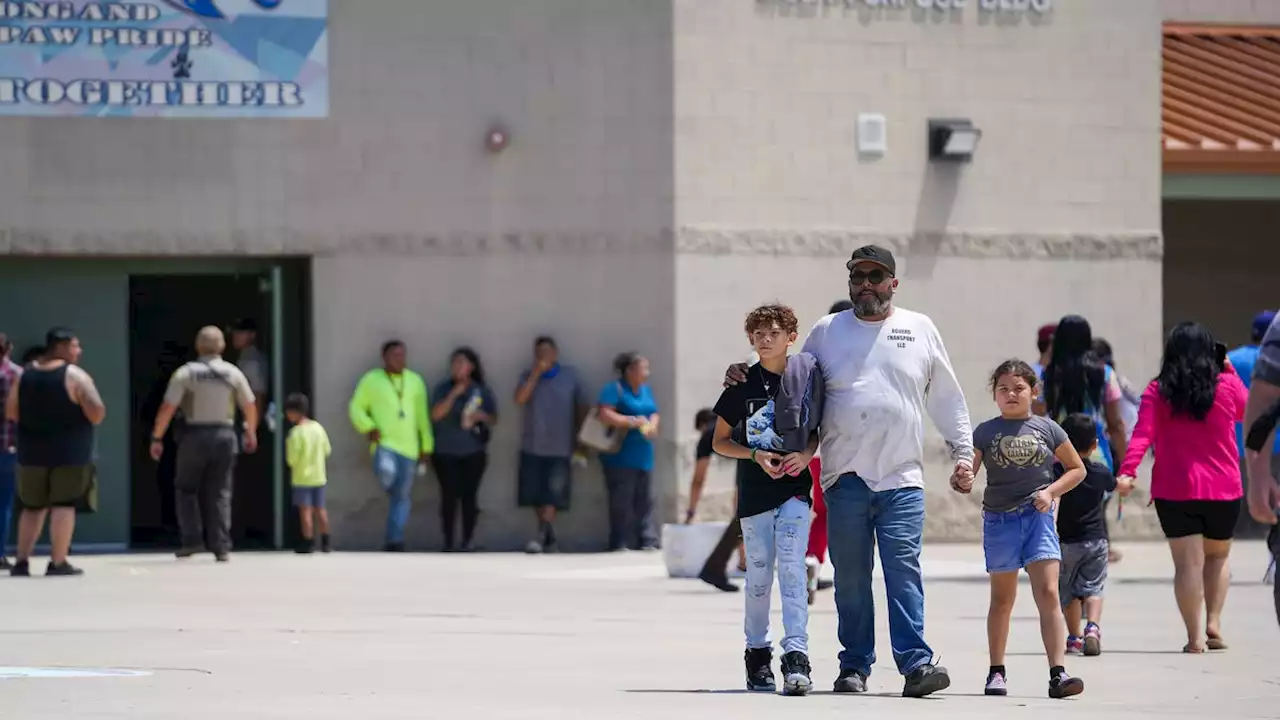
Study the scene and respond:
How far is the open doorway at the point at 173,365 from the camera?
21.7 meters

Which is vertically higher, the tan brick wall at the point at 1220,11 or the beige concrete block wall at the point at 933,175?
the tan brick wall at the point at 1220,11

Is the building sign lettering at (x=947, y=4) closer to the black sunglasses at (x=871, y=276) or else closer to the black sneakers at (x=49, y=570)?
the black sneakers at (x=49, y=570)

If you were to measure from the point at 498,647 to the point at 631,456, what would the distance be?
29.1ft

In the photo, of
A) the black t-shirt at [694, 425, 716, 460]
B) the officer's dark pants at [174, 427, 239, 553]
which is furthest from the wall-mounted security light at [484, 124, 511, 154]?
the officer's dark pants at [174, 427, 239, 553]

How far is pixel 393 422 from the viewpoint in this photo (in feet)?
68.4

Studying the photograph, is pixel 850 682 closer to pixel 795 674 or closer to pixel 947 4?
pixel 795 674

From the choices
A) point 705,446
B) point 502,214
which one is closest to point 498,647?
point 705,446

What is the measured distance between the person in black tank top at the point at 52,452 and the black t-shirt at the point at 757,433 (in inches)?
357

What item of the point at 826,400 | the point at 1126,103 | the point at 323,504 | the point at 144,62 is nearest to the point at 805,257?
the point at 1126,103

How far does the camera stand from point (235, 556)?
20.3 metres

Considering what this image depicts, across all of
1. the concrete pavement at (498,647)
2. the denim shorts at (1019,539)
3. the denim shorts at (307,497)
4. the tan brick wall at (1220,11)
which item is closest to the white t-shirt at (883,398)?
the denim shorts at (1019,539)

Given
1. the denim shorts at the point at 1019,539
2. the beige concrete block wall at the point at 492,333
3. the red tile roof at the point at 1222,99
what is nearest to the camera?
the denim shorts at the point at 1019,539

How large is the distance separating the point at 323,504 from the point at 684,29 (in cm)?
571

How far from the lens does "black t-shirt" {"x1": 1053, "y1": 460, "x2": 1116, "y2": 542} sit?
40.3 ft
